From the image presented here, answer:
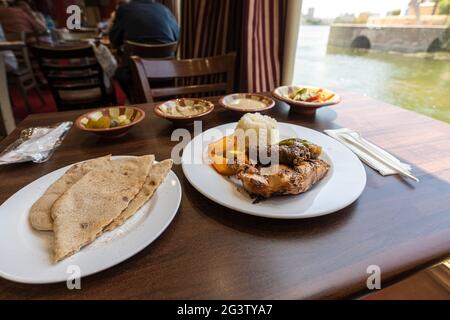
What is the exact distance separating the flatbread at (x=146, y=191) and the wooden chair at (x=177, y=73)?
896 mm

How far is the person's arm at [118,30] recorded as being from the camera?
9.48 feet

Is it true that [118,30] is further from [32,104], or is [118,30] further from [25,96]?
[32,104]

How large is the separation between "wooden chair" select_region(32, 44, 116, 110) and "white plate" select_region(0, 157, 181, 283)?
6.46 ft

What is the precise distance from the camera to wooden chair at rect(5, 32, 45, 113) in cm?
347

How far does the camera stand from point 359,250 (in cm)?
52

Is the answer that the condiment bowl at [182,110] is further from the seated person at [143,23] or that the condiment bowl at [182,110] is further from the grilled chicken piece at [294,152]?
the seated person at [143,23]

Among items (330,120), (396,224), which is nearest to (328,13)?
(330,120)

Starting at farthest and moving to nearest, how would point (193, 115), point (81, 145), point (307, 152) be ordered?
point (193, 115) < point (81, 145) < point (307, 152)

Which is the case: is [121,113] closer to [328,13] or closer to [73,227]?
[73,227]

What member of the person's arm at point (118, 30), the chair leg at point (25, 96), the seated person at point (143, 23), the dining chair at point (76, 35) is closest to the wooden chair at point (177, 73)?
the seated person at point (143, 23)

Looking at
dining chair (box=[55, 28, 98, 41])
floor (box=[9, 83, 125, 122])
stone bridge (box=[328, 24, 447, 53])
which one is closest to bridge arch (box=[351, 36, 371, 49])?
stone bridge (box=[328, 24, 447, 53])

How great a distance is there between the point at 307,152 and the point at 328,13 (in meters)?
1.89

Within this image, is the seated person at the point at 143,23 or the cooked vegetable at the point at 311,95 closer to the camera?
the cooked vegetable at the point at 311,95
